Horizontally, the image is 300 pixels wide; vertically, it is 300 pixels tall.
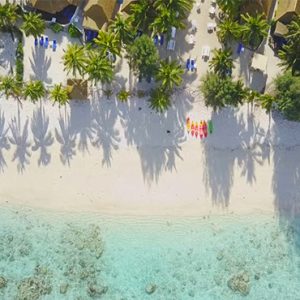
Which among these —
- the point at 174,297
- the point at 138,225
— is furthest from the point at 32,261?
the point at 174,297

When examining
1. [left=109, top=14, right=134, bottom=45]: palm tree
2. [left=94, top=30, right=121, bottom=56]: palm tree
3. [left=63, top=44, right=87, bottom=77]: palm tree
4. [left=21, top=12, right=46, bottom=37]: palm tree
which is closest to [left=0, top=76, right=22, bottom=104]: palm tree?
[left=21, top=12, right=46, bottom=37]: palm tree

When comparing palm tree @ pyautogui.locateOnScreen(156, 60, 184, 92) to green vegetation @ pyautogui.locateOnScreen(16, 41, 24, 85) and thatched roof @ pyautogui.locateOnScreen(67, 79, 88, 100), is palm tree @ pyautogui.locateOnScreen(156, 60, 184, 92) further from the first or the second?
green vegetation @ pyautogui.locateOnScreen(16, 41, 24, 85)

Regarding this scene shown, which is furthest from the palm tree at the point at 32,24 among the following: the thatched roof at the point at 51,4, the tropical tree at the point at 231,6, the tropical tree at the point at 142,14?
the tropical tree at the point at 231,6

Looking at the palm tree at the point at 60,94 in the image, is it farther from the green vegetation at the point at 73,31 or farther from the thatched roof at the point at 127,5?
the thatched roof at the point at 127,5

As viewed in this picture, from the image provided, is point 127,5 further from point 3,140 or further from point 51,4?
point 3,140

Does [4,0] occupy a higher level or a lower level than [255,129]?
higher

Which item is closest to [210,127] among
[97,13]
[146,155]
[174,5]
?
[146,155]

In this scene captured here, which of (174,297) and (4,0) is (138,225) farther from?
(4,0)
